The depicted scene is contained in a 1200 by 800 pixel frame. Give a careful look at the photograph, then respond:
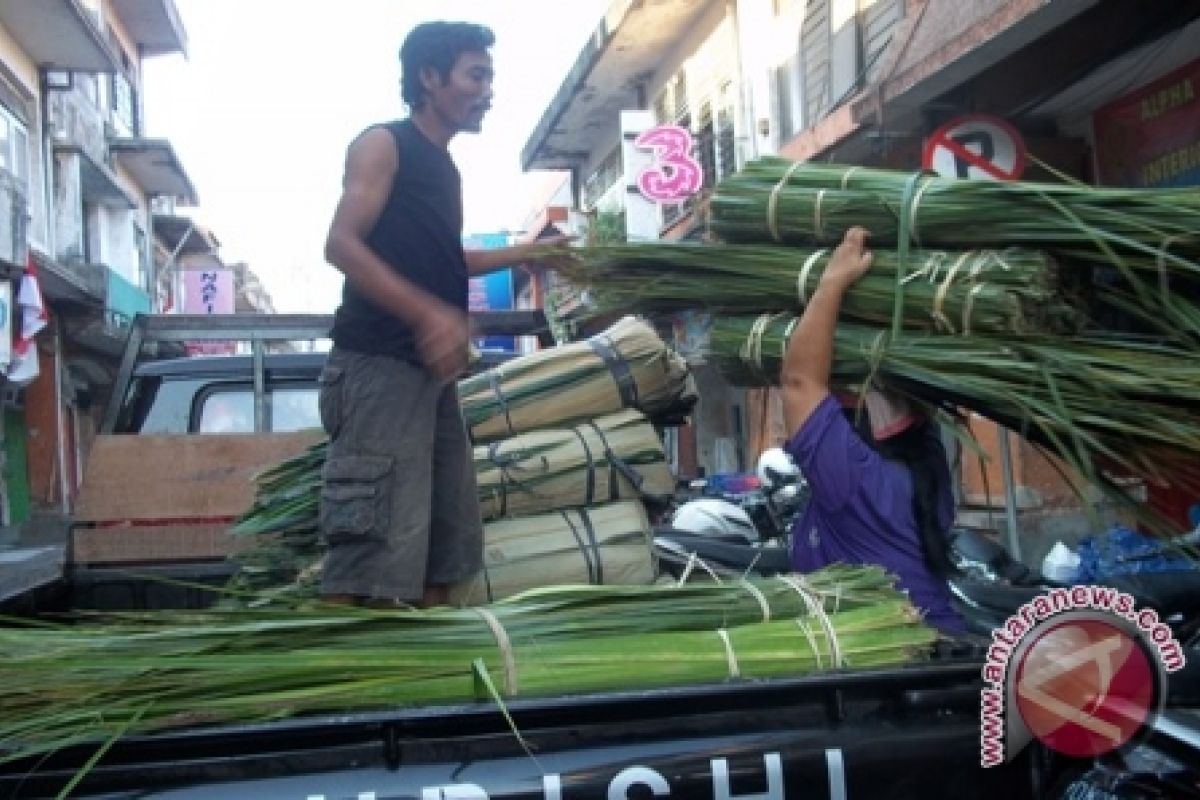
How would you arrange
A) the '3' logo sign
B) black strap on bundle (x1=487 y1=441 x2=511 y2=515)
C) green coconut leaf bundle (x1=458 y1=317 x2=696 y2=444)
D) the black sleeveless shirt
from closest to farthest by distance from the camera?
the black sleeveless shirt < black strap on bundle (x1=487 y1=441 x2=511 y2=515) < green coconut leaf bundle (x1=458 y1=317 x2=696 y2=444) < the '3' logo sign

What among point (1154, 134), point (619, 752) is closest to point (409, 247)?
point (619, 752)

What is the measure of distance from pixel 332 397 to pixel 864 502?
3.76 feet

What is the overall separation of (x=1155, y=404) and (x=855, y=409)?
0.66m

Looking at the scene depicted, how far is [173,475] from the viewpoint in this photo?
4.00m

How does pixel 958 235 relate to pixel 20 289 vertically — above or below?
below

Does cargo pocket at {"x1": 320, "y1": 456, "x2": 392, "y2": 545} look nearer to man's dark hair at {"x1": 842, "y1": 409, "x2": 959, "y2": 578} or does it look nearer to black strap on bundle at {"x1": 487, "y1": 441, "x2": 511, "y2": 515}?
black strap on bundle at {"x1": 487, "y1": 441, "x2": 511, "y2": 515}

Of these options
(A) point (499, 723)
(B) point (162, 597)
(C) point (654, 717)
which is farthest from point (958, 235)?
(B) point (162, 597)

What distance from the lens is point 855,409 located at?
8.43 ft

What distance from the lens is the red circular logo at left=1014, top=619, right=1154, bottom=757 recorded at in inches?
64.7

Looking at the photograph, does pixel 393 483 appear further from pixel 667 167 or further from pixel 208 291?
pixel 208 291

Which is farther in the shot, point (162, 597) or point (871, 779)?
point (162, 597)

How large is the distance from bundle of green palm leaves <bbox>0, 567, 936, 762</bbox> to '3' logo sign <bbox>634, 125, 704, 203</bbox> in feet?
39.8

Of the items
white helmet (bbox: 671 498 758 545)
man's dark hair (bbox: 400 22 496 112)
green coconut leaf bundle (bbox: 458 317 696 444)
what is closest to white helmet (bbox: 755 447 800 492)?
white helmet (bbox: 671 498 758 545)

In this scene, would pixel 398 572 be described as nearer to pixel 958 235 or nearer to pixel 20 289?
pixel 958 235
